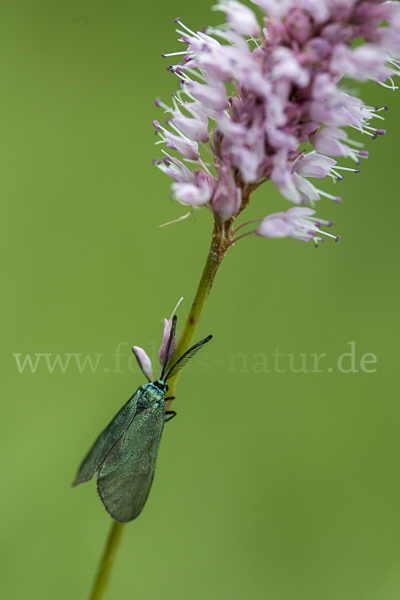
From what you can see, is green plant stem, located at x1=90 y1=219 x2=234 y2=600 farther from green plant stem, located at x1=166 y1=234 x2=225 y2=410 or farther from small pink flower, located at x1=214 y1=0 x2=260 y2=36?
small pink flower, located at x1=214 y1=0 x2=260 y2=36

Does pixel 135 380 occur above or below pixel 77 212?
below

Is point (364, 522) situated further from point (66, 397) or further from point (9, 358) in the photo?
point (9, 358)

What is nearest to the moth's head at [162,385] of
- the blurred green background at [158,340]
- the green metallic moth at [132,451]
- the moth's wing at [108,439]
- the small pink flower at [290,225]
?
the green metallic moth at [132,451]

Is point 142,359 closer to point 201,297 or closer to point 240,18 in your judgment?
point 201,297

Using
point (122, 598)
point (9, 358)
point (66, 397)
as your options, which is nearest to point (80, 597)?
point (122, 598)

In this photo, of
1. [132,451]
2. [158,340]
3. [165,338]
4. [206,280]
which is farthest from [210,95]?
[158,340]

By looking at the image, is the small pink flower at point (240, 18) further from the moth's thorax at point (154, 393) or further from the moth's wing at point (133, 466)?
the moth's wing at point (133, 466)
